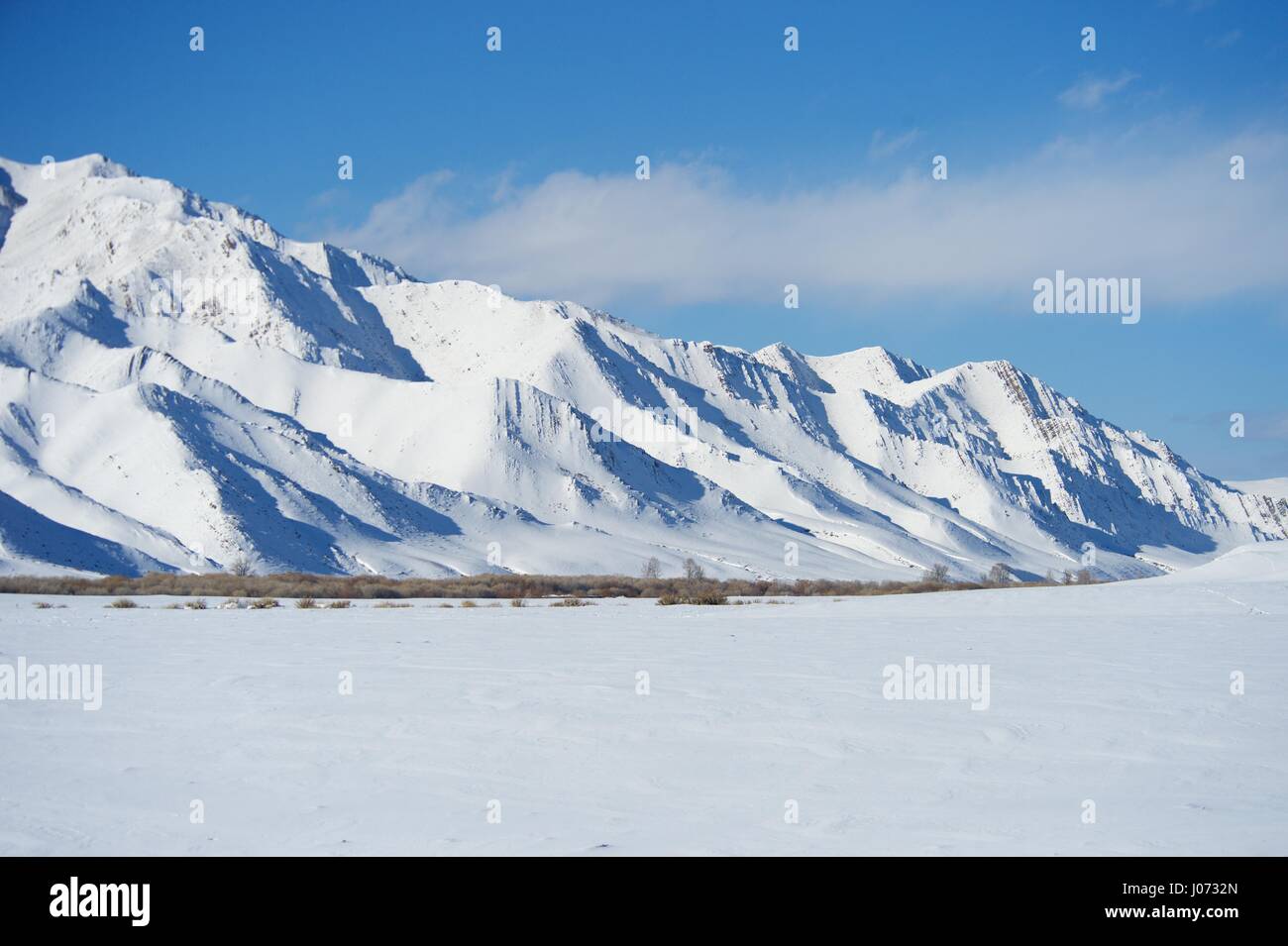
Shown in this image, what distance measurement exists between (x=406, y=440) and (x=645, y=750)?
98301mm

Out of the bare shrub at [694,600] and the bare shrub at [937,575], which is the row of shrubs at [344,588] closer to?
the bare shrub at [694,600]

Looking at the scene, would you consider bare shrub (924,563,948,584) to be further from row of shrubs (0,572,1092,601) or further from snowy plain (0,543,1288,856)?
snowy plain (0,543,1288,856)

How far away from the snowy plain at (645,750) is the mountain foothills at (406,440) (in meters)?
49.3

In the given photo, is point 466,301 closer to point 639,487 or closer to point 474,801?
point 639,487

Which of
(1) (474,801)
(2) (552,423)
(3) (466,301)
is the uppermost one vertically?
(3) (466,301)

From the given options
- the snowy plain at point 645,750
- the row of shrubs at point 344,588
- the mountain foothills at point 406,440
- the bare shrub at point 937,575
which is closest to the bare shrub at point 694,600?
the row of shrubs at point 344,588

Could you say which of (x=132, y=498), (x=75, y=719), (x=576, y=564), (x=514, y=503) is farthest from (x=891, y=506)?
(x=75, y=719)

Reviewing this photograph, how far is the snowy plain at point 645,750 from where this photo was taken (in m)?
7.32

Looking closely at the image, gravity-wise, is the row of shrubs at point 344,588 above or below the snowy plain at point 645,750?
above

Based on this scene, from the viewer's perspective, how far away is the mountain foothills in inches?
3100

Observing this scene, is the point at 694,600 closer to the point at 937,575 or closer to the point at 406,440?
the point at 937,575

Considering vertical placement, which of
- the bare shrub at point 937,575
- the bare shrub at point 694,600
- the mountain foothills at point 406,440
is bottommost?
the bare shrub at point 694,600
